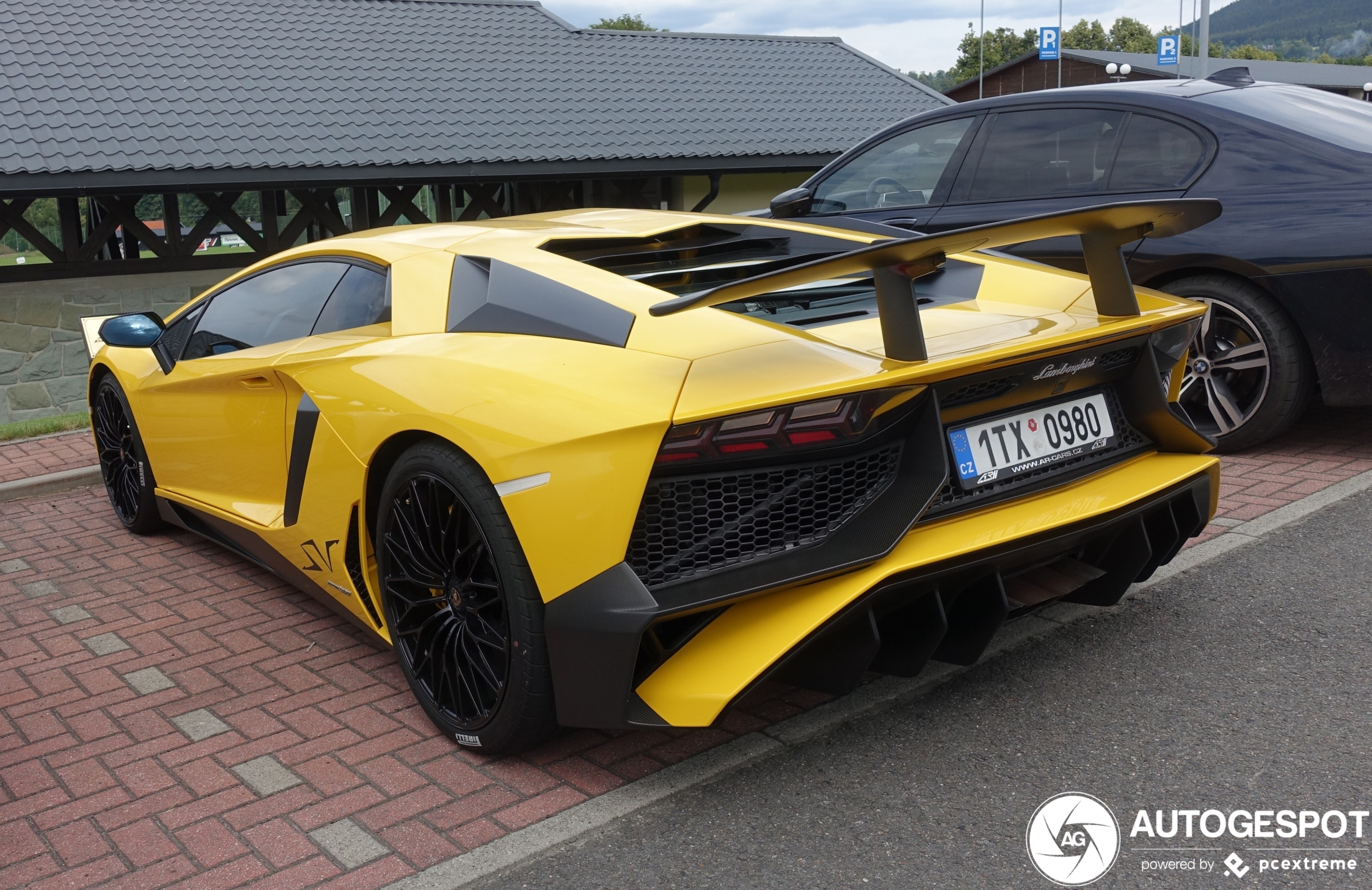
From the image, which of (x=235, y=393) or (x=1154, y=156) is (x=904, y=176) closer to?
(x=1154, y=156)

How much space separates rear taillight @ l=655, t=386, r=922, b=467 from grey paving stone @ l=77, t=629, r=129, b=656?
2417mm

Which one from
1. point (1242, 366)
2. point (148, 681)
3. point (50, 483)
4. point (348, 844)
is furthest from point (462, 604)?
point (50, 483)

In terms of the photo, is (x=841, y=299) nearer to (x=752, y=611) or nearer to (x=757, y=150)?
(x=752, y=611)

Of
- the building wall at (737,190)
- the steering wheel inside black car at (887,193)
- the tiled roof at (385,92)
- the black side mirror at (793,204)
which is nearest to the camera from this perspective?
the steering wheel inside black car at (887,193)

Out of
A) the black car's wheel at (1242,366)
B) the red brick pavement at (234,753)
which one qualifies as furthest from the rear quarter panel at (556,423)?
the black car's wheel at (1242,366)

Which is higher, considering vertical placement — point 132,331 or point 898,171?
point 898,171

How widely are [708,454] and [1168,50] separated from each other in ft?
181

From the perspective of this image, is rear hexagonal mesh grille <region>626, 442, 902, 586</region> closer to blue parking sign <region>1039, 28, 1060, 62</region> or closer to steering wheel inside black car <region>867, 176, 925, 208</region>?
steering wheel inside black car <region>867, 176, 925, 208</region>

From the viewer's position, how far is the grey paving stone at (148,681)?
3520 mm

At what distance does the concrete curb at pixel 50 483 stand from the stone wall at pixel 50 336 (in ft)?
17.5

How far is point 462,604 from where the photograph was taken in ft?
9.52

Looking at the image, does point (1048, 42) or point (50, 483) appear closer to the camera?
point (50, 483)

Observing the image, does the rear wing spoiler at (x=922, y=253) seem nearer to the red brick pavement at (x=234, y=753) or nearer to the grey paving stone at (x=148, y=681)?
the red brick pavement at (x=234, y=753)

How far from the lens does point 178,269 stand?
12242 mm
